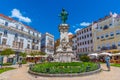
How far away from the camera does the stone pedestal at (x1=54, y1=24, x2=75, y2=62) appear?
29.0 metres

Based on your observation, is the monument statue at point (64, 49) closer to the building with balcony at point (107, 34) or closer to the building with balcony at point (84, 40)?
the building with balcony at point (107, 34)

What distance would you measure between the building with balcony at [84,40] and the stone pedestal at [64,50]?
26.8m

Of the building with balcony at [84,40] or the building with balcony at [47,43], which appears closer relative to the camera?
the building with balcony at [84,40]

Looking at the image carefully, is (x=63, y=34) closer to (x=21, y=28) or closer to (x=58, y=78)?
(x=58, y=78)

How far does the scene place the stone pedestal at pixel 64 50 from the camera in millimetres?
28969

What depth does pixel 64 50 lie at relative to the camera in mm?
29812

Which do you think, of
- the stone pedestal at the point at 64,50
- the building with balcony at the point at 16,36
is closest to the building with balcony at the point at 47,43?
the building with balcony at the point at 16,36

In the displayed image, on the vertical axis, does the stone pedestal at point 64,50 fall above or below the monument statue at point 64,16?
below

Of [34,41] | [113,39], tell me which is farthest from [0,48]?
[113,39]

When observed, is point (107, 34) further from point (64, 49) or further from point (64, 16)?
point (64, 49)

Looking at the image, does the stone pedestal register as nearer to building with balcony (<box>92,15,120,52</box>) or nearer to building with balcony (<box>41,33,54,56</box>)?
building with balcony (<box>92,15,120,52</box>)

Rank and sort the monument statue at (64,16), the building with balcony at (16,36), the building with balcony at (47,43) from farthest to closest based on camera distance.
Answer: the building with balcony at (47,43)
the building with balcony at (16,36)
the monument statue at (64,16)

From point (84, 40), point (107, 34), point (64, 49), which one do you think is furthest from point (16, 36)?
point (107, 34)

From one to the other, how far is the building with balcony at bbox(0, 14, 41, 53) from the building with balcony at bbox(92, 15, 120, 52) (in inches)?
1063
